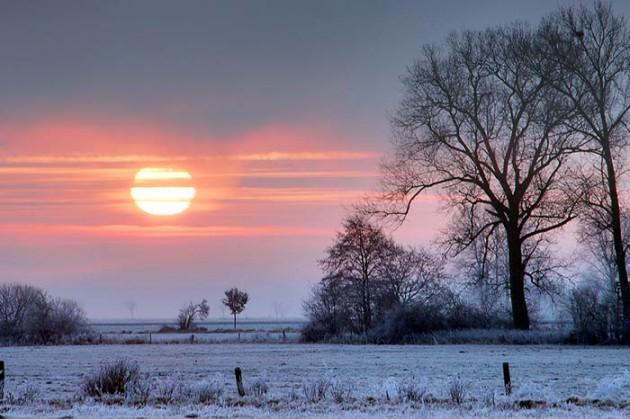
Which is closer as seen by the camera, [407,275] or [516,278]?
[516,278]

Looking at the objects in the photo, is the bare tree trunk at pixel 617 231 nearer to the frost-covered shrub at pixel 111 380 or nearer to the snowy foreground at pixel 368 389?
the snowy foreground at pixel 368 389

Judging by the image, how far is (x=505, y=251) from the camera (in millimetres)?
72250

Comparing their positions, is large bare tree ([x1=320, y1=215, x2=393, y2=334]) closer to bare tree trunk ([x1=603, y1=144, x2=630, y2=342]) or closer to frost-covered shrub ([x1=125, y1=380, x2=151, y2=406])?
bare tree trunk ([x1=603, y1=144, x2=630, y2=342])

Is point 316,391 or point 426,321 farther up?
point 426,321

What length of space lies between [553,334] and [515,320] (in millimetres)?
3138

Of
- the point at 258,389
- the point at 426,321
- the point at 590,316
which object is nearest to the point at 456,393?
the point at 258,389

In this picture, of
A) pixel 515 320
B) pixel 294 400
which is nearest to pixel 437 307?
pixel 515 320

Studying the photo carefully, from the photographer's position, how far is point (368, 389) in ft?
75.2

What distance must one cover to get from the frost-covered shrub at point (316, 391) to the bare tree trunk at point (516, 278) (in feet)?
88.5

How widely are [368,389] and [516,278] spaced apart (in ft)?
85.5

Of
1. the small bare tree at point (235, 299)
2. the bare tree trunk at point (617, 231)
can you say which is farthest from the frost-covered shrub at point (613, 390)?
the small bare tree at point (235, 299)

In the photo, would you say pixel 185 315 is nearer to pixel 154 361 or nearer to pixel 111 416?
pixel 154 361

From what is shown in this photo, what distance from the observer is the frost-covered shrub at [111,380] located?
22953 mm

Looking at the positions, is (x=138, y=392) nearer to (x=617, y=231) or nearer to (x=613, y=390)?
(x=613, y=390)
